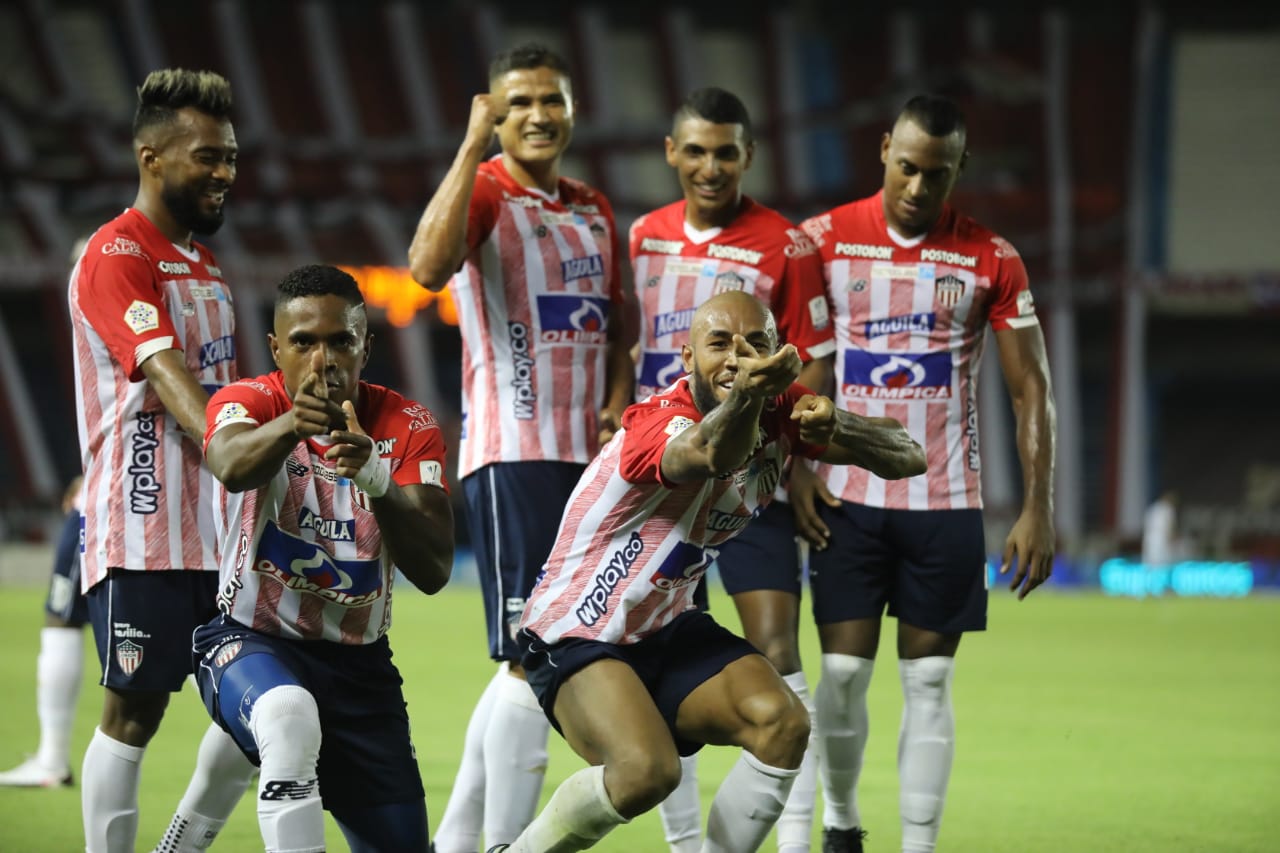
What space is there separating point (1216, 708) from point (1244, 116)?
24130mm

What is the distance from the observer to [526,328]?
5.12 meters

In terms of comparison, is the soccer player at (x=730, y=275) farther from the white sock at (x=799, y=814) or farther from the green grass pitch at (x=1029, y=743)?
the green grass pitch at (x=1029, y=743)

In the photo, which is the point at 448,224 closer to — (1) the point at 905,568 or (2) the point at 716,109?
(2) the point at 716,109

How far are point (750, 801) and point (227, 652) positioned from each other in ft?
4.49

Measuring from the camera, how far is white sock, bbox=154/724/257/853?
13.9ft

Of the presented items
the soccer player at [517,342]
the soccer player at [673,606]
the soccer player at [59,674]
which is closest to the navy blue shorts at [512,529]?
the soccer player at [517,342]

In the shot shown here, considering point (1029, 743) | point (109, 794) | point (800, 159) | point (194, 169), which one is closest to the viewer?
point (109, 794)

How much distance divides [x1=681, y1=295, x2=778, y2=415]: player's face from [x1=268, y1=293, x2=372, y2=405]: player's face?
85 centimetres

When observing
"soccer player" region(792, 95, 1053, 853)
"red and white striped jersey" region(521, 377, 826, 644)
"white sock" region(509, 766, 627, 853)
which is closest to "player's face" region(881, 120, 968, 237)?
"soccer player" region(792, 95, 1053, 853)

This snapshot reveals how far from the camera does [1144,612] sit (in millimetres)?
19875

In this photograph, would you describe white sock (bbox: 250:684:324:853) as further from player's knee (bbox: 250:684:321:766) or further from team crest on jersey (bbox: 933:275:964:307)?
team crest on jersey (bbox: 933:275:964:307)

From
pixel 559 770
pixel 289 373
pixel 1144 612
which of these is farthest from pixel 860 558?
pixel 1144 612

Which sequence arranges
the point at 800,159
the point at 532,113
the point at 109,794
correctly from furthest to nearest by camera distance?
the point at 800,159
the point at 532,113
the point at 109,794

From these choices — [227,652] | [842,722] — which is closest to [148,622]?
[227,652]
